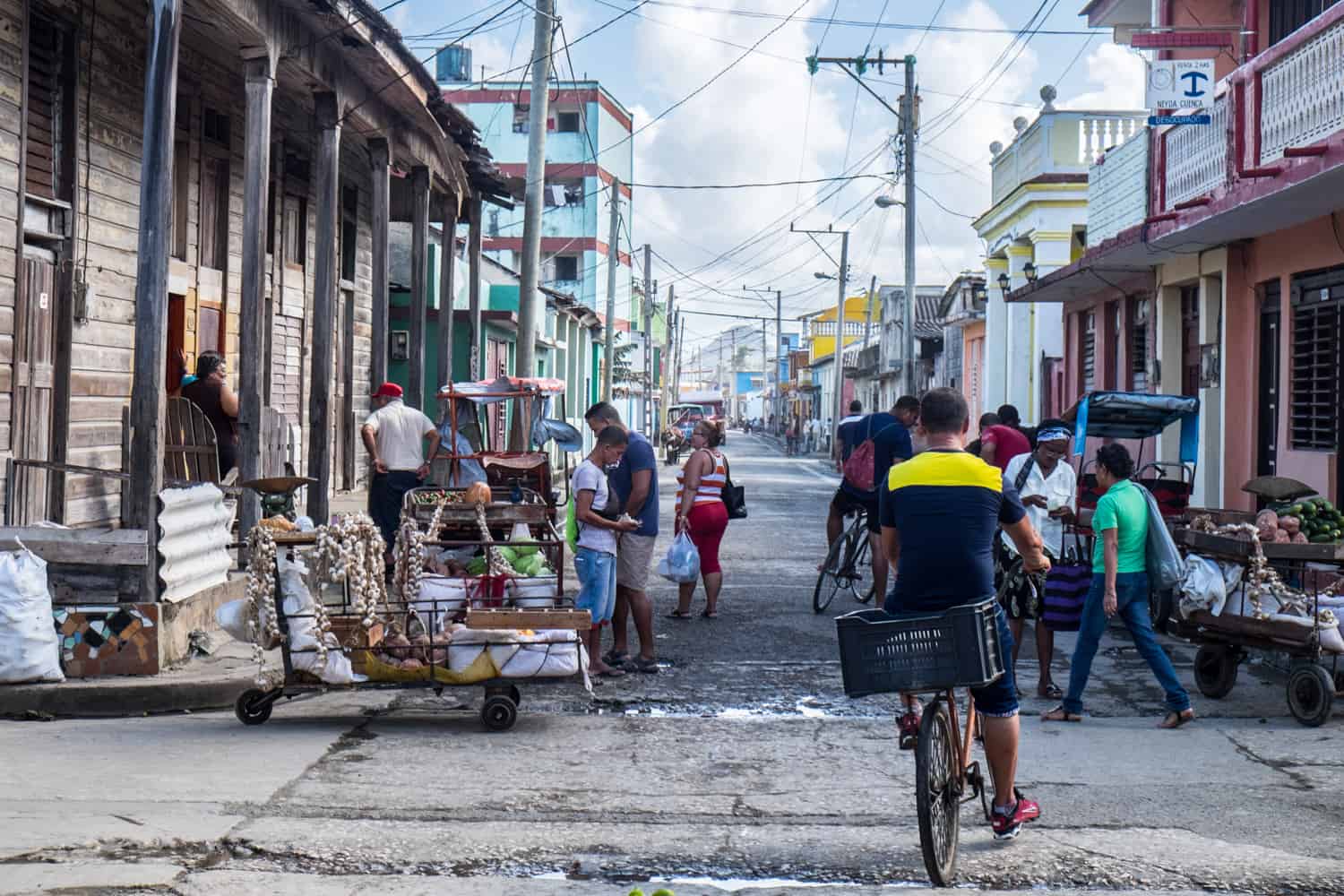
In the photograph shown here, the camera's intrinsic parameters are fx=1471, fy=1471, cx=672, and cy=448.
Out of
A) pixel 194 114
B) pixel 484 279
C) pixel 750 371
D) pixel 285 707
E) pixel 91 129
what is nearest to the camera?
pixel 285 707

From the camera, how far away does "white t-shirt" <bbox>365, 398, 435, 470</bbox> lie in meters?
→ 13.0

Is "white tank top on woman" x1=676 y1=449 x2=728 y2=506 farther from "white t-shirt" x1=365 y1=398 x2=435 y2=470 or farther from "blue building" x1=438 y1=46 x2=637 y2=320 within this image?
"blue building" x1=438 y1=46 x2=637 y2=320

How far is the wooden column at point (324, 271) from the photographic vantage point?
13156 millimetres

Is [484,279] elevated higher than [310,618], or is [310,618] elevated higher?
[484,279]

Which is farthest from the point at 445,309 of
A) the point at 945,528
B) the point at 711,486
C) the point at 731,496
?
the point at 945,528

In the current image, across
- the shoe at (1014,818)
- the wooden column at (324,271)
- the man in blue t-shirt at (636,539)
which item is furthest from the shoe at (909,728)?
the wooden column at (324,271)

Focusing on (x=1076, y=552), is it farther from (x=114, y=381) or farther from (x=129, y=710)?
(x=114, y=381)

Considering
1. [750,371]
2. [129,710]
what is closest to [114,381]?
[129,710]

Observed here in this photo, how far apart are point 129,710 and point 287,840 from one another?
9.97 ft

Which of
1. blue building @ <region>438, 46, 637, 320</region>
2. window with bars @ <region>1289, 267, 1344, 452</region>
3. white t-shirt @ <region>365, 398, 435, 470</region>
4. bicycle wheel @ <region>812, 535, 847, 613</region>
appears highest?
blue building @ <region>438, 46, 637, 320</region>

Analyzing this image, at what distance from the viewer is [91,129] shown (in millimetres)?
11578

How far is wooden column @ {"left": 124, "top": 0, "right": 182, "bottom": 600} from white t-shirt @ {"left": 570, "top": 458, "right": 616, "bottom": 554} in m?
2.61

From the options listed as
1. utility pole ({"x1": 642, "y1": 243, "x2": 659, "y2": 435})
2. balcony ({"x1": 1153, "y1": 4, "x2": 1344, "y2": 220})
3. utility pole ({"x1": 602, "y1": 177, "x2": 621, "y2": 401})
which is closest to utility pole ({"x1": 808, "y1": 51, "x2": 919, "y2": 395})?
utility pole ({"x1": 602, "y1": 177, "x2": 621, "y2": 401})

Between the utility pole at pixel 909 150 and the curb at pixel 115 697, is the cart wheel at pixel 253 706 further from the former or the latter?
the utility pole at pixel 909 150
